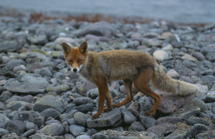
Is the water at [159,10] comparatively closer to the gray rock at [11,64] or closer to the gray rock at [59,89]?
the gray rock at [11,64]

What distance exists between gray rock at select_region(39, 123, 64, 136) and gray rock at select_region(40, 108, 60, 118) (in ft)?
1.73

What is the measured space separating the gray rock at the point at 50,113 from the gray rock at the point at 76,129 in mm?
593

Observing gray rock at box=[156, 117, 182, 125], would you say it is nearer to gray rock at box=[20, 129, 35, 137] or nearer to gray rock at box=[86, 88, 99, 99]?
gray rock at box=[86, 88, 99, 99]

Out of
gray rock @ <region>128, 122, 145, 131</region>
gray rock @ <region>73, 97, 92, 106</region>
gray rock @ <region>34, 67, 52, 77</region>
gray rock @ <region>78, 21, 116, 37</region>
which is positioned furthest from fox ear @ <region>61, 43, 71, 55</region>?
gray rock @ <region>78, 21, 116, 37</region>

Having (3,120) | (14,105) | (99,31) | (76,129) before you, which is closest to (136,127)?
(76,129)

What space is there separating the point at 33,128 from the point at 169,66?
500cm

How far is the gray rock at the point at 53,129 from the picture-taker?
3.65m

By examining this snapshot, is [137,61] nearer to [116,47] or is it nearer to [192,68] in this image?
[192,68]

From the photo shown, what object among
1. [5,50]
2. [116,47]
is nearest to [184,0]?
[116,47]

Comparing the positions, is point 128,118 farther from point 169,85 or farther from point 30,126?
point 30,126

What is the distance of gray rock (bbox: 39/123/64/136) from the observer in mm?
3650

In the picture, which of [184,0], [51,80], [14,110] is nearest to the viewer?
[14,110]

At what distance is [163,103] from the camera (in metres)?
4.31

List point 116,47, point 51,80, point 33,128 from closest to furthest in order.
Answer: point 33,128, point 51,80, point 116,47
